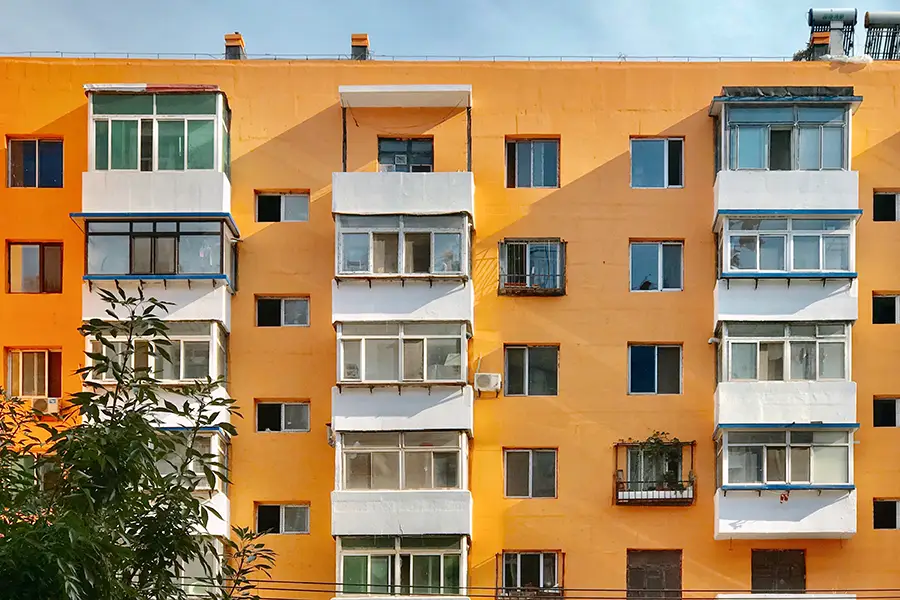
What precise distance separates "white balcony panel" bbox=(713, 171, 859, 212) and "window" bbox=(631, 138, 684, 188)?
138cm

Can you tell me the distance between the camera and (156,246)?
2789 cm

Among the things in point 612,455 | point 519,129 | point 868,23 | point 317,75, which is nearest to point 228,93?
point 317,75

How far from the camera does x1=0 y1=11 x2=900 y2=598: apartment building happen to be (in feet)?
90.4

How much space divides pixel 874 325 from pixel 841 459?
9.32ft

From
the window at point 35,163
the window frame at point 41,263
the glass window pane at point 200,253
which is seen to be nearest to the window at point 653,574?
the glass window pane at point 200,253

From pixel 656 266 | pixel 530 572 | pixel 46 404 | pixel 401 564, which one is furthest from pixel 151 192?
pixel 530 572

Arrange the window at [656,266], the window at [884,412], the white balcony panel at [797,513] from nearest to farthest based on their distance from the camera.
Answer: the white balcony panel at [797,513] < the window at [884,412] < the window at [656,266]

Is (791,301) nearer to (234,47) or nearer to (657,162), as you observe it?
(657,162)

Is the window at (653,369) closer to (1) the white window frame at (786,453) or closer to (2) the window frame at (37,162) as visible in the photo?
(1) the white window frame at (786,453)

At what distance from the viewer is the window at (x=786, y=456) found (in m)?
27.4

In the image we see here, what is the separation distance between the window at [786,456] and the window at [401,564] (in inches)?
212

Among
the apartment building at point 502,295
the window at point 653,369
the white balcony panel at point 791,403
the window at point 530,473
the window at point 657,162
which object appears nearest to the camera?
the white balcony panel at point 791,403

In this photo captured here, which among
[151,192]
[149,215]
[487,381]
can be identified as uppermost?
[151,192]

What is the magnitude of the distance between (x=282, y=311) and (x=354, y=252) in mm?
2062
